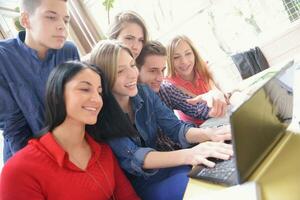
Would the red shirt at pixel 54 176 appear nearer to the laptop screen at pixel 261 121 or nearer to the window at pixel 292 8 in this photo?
the laptop screen at pixel 261 121

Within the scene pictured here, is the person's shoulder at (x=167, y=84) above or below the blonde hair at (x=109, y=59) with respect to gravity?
below

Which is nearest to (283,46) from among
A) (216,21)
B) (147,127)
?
(216,21)

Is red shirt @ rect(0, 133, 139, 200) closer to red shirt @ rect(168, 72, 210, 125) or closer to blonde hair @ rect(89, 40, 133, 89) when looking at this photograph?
blonde hair @ rect(89, 40, 133, 89)

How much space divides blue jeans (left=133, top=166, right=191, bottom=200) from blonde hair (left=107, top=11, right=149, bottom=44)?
882 millimetres

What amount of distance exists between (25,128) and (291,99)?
43.4 inches

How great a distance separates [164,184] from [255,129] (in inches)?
20.1

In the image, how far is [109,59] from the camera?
4.25 feet

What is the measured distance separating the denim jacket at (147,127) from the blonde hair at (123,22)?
1.43ft

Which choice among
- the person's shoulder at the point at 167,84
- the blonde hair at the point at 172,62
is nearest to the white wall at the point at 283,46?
the blonde hair at the point at 172,62

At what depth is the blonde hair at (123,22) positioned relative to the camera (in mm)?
1698

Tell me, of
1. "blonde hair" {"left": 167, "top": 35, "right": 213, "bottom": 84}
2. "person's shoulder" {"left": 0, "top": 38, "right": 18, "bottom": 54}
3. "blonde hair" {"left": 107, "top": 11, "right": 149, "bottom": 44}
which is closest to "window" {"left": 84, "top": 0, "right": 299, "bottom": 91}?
"blonde hair" {"left": 167, "top": 35, "right": 213, "bottom": 84}

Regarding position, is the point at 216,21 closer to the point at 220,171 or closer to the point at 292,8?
the point at 292,8

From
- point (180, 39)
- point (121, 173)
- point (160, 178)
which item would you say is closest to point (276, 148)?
point (160, 178)

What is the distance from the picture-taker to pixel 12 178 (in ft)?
3.07
